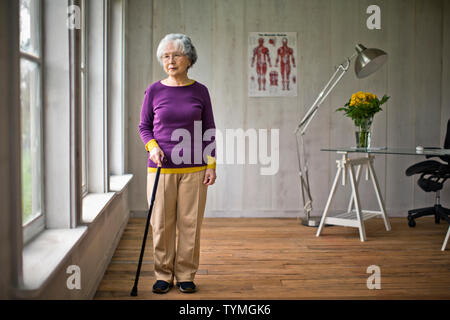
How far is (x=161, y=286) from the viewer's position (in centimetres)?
262

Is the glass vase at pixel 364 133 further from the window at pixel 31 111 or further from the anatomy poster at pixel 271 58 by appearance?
the window at pixel 31 111

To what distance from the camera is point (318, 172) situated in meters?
4.97

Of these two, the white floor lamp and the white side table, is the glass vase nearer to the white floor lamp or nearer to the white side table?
the white side table

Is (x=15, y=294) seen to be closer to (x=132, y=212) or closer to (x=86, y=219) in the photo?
(x=86, y=219)

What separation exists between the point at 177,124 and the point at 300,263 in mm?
1451

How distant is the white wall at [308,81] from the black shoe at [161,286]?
2.30 meters

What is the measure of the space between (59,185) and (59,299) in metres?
0.58

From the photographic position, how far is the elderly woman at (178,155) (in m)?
2.51

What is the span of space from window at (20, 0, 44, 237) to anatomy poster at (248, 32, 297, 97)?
2946mm

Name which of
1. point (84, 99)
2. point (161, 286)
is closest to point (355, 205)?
point (161, 286)

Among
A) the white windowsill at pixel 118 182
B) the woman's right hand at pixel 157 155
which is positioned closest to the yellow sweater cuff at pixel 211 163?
the woman's right hand at pixel 157 155

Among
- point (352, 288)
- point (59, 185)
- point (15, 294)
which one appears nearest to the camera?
point (15, 294)

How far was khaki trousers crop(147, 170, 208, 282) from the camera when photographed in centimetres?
257

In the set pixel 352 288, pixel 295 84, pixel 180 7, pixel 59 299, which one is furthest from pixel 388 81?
pixel 59 299
